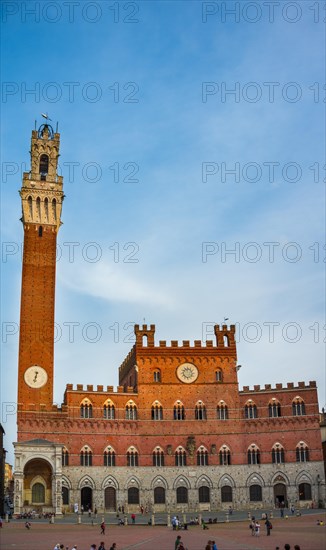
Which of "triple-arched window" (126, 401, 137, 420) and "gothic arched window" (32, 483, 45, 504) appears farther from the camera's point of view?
"triple-arched window" (126, 401, 137, 420)

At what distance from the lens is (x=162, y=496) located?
210 feet

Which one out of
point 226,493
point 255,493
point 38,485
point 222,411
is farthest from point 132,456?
point 255,493

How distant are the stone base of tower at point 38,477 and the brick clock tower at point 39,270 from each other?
15.5 ft

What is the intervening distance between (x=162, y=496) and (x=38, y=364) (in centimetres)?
1853

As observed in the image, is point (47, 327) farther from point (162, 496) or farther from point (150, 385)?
point (162, 496)

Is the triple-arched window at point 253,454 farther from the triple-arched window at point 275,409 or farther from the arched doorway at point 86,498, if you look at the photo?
the arched doorway at point 86,498

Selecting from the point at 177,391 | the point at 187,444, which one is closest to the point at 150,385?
the point at 177,391

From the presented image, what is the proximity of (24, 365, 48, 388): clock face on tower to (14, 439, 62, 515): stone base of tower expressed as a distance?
5858 millimetres

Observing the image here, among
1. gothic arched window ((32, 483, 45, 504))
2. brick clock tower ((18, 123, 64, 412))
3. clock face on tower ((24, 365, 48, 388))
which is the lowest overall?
gothic arched window ((32, 483, 45, 504))

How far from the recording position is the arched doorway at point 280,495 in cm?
6394

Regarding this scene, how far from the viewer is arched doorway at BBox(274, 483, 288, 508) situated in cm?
6394

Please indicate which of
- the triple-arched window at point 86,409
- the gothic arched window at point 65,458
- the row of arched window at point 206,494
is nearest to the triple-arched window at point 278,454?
the row of arched window at point 206,494

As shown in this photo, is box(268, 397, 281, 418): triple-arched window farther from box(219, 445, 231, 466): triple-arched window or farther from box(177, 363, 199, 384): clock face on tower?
box(177, 363, 199, 384): clock face on tower

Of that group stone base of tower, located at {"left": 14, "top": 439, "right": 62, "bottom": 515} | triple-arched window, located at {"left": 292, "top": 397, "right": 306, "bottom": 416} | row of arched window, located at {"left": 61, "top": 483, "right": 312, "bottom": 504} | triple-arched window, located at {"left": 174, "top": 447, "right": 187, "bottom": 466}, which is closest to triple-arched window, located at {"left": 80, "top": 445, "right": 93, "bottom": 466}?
stone base of tower, located at {"left": 14, "top": 439, "right": 62, "bottom": 515}
